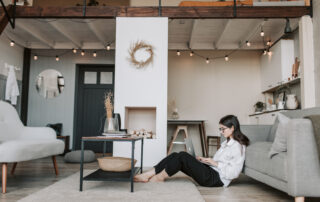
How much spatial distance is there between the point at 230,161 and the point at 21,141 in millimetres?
2138

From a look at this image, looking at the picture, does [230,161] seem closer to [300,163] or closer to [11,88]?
[300,163]

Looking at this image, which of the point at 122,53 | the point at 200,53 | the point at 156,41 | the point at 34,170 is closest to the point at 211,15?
the point at 156,41

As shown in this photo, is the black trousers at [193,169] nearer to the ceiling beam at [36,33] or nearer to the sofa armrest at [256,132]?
the sofa armrest at [256,132]

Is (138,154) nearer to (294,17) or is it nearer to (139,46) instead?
(139,46)

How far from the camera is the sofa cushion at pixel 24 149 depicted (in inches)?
105

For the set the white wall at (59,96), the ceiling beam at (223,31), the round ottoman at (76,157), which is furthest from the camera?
the white wall at (59,96)

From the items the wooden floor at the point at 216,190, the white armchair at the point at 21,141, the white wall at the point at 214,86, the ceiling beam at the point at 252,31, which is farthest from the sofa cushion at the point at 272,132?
the white wall at the point at 214,86

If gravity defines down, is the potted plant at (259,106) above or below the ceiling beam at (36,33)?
below

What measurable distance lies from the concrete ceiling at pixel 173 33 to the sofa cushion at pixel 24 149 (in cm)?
294

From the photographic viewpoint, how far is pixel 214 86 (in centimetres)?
727

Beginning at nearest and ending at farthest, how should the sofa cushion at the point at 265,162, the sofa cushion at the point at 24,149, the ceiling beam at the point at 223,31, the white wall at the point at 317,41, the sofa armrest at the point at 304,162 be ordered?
the sofa armrest at the point at 304,162
the sofa cushion at the point at 265,162
the sofa cushion at the point at 24,149
the white wall at the point at 317,41
the ceiling beam at the point at 223,31

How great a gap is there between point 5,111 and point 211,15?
11.3 ft

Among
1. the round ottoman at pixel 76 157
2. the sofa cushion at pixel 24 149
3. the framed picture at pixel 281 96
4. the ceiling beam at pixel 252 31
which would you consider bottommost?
the round ottoman at pixel 76 157

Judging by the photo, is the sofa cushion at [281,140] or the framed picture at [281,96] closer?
the sofa cushion at [281,140]
